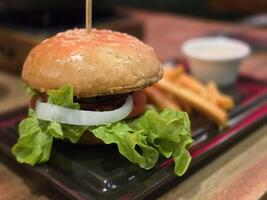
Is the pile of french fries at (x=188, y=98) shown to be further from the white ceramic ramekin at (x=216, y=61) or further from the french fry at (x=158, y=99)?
the white ceramic ramekin at (x=216, y=61)

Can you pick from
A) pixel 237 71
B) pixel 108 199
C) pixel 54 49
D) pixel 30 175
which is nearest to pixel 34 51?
pixel 54 49

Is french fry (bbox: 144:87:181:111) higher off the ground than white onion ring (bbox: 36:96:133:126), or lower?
lower

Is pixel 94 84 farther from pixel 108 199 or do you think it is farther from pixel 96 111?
pixel 108 199

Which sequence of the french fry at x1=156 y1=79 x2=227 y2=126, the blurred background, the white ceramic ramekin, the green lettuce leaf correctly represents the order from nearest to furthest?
the green lettuce leaf, the french fry at x1=156 y1=79 x2=227 y2=126, the white ceramic ramekin, the blurred background

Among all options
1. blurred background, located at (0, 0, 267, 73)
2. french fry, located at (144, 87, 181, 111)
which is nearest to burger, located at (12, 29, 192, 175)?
french fry, located at (144, 87, 181, 111)

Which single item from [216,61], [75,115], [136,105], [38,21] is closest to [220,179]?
[136,105]

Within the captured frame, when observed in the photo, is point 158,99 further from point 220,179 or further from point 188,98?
point 220,179

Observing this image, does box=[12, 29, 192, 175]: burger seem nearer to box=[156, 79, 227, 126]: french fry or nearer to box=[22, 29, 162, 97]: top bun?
box=[22, 29, 162, 97]: top bun
